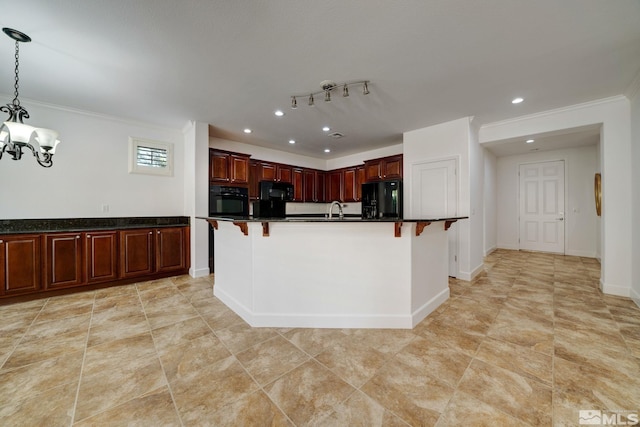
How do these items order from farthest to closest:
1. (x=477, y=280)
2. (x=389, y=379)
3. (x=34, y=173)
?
(x=477, y=280), (x=34, y=173), (x=389, y=379)

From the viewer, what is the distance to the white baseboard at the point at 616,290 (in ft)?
9.91

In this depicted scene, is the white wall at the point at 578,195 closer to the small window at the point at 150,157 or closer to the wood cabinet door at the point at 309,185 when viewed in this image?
the wood cabinet door at the point at 309,185

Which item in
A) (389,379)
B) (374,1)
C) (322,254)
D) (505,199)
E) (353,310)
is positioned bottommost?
(389,379)

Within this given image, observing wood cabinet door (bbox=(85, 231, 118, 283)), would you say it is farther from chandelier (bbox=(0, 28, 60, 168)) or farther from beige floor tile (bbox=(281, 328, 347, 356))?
beige floor tile (bbox=(281, 328, 347, 356))

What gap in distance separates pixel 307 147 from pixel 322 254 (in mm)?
3789

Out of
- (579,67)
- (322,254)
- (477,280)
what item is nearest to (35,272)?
Answer: (322,254)

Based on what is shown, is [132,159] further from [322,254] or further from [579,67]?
[579,67]

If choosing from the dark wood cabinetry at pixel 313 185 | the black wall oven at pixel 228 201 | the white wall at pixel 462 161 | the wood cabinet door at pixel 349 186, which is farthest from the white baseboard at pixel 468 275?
the black wall oven at pixel 228 201

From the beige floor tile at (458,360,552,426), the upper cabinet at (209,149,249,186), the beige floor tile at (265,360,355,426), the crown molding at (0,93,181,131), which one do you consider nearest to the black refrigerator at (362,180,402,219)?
the upper cabinet at (209,149,249,186)

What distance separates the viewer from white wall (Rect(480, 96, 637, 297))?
3029 millimetres

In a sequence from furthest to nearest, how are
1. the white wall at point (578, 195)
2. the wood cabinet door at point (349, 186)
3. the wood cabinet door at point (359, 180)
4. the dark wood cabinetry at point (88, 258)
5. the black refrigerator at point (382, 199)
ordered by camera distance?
1. the wood cabinet door at point (349, 186)
2. the wood cabinet door at point (359, 180)
3. the white wall at point (578, 195)
4. the black refrigerator at point (382, 199)
5. the dark wood cabinetry at point (88, 258)

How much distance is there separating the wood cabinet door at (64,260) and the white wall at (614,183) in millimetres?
7196

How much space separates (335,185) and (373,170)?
1413mm

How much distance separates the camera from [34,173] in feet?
10.4
